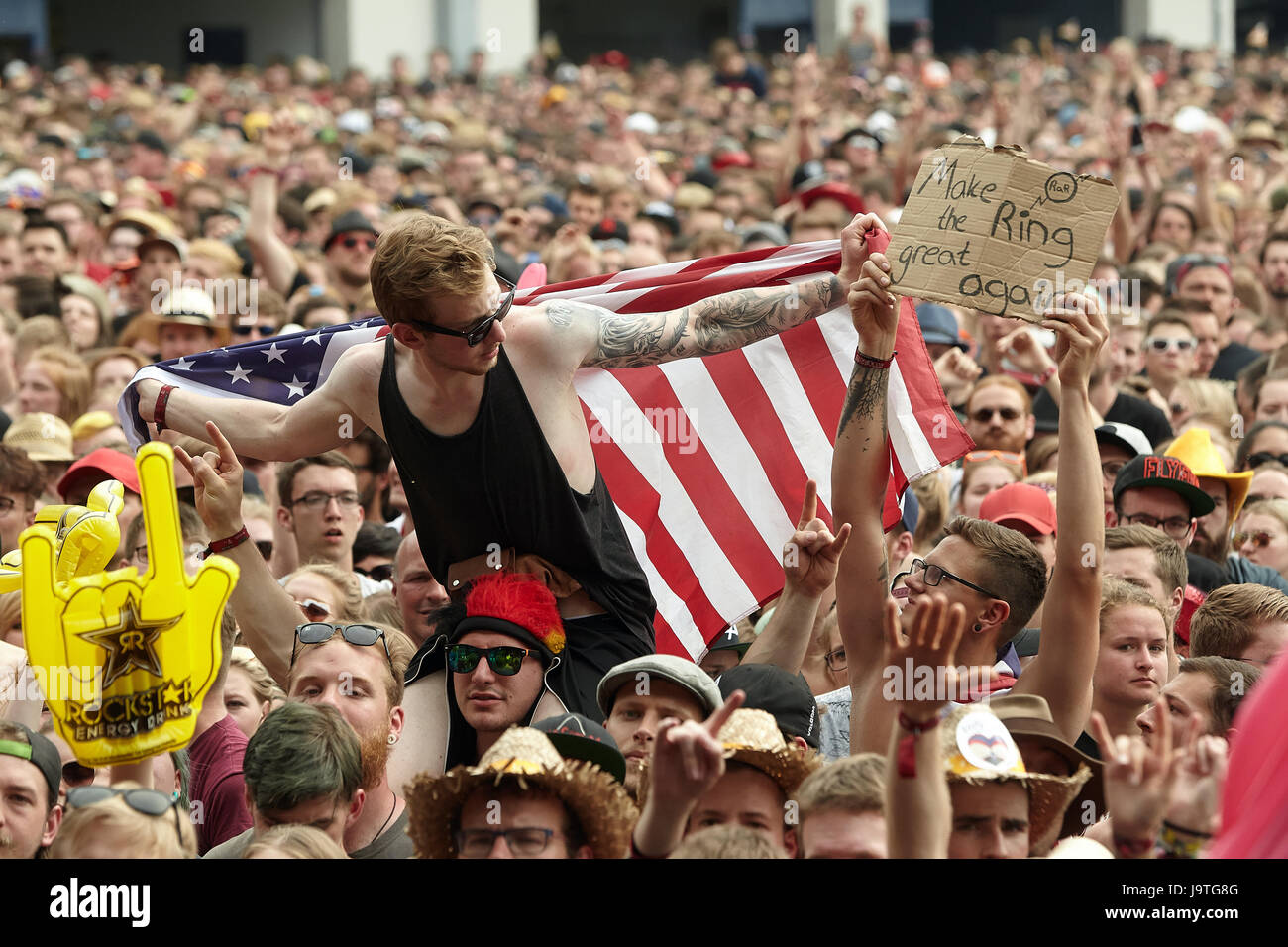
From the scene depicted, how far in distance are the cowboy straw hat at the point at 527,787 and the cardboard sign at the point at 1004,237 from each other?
5.36 ft

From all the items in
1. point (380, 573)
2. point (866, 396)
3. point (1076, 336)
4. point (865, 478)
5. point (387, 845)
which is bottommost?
point (387, 845)

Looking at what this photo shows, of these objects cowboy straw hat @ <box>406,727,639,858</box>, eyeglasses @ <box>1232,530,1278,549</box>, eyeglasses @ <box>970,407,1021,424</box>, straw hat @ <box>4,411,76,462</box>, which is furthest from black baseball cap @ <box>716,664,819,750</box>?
straw hat @ <box>4,411,76,462</box>

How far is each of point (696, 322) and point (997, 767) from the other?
1590 millimetres

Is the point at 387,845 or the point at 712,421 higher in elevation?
the point at 712,421

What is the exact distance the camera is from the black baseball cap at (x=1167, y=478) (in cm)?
647

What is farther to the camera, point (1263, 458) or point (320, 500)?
point (1263, 458)

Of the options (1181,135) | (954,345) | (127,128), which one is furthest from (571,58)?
(954,345)

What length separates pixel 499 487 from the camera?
14.4 feet

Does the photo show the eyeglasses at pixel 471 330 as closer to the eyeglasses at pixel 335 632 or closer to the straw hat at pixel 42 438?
the eyeglasses at pixel 335 632

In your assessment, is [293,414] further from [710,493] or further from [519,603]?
[710,493]

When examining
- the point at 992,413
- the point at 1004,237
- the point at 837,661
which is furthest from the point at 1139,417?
the point at 1004,237

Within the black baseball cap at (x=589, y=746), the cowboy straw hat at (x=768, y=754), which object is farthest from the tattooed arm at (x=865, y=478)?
the black baseball cap at (x=589, y=746)

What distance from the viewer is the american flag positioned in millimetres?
5535

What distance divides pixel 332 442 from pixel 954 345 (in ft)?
15.4
